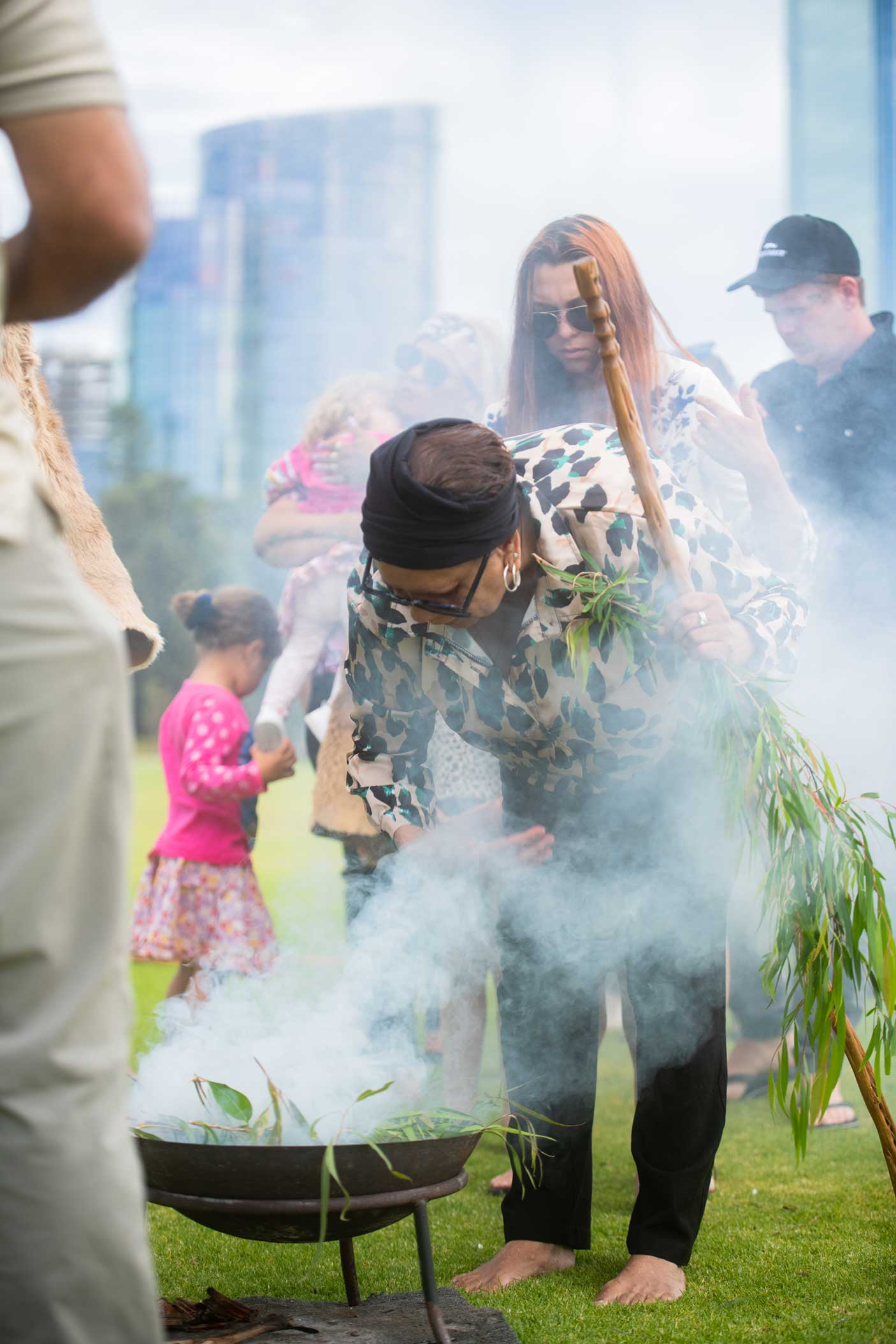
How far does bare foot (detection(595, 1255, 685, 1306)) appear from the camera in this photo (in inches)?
95.3

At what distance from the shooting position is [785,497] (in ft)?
8.89

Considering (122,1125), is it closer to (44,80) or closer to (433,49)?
(44,80)

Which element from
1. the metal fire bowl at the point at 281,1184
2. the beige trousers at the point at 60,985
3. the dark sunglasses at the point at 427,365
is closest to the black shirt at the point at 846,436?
the dark sunglasses at the point at 427,365

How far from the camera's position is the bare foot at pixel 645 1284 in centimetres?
242

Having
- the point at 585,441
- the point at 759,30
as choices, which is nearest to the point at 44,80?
the point at 585,441

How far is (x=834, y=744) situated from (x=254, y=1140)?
2.28m

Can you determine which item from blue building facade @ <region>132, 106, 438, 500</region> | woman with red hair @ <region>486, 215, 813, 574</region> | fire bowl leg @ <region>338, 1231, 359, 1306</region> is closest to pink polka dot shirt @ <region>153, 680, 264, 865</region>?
blue building facade @ <region>132, 106, 438, 500</region>

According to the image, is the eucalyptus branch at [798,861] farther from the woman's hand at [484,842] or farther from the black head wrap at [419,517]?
the woman's hand at [484,842]

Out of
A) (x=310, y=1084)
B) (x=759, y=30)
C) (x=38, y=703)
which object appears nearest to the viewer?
(x=38, y=703)

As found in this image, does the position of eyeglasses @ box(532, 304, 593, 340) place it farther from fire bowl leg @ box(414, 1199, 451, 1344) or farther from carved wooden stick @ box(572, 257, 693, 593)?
fire bowl leg @ box(414, 1199, 451, 1344)

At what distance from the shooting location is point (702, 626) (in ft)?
6.95

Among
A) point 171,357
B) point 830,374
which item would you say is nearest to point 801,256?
point 830,374

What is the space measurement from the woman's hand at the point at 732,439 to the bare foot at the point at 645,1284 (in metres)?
1.65

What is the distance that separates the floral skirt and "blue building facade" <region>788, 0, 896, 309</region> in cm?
347
